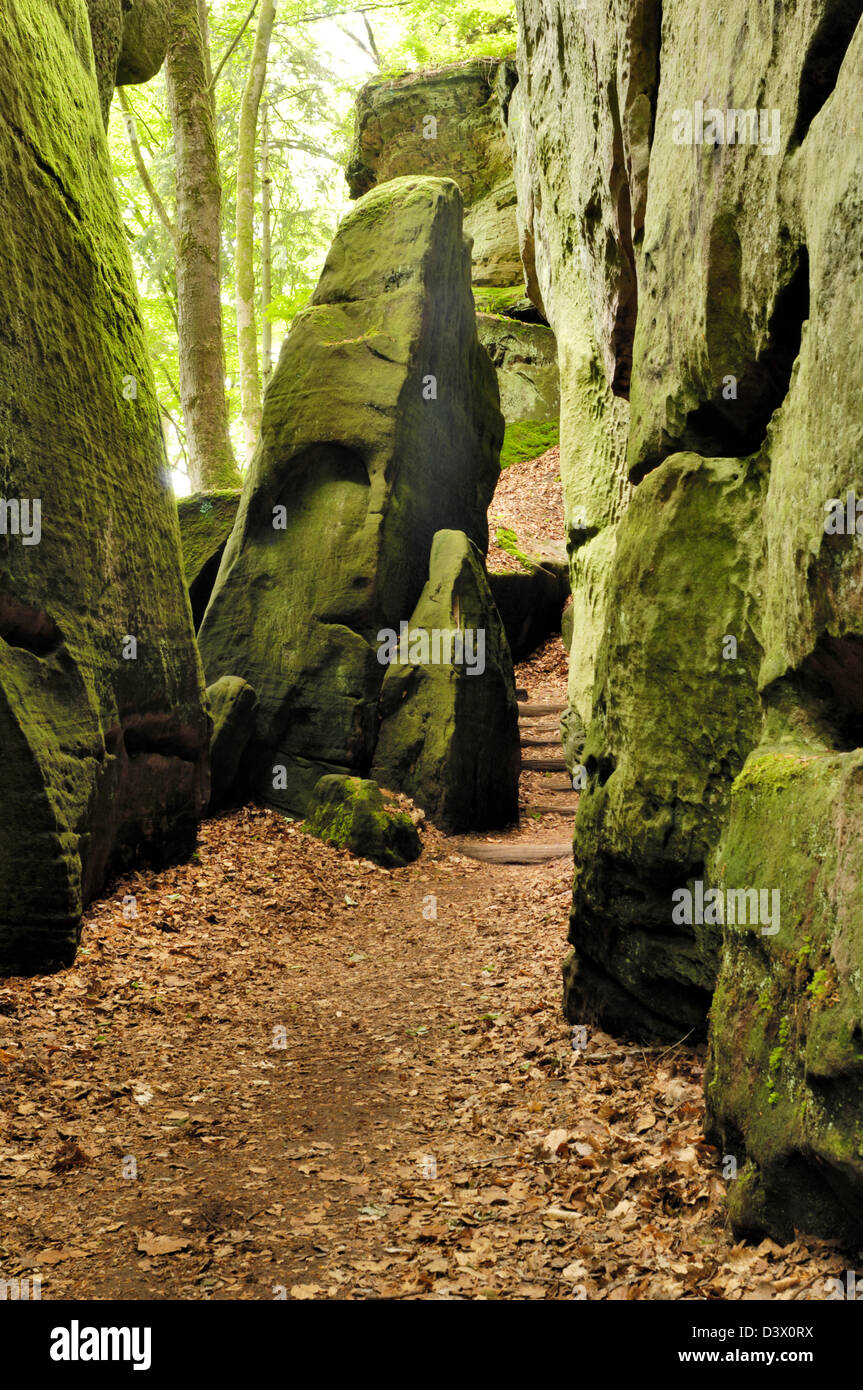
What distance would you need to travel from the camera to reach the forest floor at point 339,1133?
3.31 m

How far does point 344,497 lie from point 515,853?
16.1 feet

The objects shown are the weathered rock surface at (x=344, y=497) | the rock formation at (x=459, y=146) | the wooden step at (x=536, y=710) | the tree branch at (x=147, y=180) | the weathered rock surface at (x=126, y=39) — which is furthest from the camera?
the rock formation at (x=459, y=146)

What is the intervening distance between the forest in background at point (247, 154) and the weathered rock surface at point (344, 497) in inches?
150

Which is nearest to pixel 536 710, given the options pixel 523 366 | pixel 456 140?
pixel 523 366

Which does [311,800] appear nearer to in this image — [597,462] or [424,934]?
[424,934]

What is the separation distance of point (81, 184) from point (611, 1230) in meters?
7.89

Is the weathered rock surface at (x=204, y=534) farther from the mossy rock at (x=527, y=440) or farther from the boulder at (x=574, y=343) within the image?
the mossy rock at (x=527, y=440)

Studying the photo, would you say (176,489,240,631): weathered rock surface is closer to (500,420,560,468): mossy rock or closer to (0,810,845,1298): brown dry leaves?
(0,810,845,1298): brown dry leaves

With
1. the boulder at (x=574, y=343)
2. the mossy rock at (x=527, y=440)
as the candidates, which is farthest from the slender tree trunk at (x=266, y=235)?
the boulder at (x=574, y=343)

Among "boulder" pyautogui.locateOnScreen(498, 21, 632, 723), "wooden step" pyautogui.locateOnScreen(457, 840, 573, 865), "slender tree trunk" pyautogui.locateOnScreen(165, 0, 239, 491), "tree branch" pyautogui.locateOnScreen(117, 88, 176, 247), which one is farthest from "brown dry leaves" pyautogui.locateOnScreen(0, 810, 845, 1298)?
"tree branch" pyautogui.locateOnScreen(117, 88, 176, 247)

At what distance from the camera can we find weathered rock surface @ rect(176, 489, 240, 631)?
14633mm

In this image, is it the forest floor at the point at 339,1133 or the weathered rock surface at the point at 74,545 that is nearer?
the forest floor at the point at 339,1133

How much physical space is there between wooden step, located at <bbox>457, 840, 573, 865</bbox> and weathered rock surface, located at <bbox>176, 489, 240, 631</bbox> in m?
6.03

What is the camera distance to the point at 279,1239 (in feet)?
11.7
